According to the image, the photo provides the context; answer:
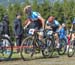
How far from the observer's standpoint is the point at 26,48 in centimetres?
1252

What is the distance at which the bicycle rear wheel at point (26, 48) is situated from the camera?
12.4 metres

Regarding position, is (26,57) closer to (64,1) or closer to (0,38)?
(0,38)

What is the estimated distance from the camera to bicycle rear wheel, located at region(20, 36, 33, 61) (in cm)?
1241

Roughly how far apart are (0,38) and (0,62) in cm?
68

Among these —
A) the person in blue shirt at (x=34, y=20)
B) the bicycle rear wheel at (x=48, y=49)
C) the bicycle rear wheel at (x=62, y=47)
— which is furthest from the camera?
the bicycle rear wheel at (x=62, y=47)

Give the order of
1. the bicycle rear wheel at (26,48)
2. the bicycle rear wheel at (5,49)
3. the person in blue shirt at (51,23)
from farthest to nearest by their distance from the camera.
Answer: the person in blue shirt at (51,23)
the bicycle rear wheel at (26,48)
the bicycle rear wheel at (5,49)

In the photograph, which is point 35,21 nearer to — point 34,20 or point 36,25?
point 34,20

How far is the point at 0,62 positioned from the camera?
466 inches

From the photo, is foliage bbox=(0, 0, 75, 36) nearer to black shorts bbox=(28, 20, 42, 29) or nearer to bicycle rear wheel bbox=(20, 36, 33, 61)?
black shorts bbox=(28, 20, 42, 29)

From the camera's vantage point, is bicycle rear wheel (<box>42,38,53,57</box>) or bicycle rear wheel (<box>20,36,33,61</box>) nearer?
bicycle rear wheel (<box>20,36,33,61</box>)

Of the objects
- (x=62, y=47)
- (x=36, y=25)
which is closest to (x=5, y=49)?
(x=36, y=25)

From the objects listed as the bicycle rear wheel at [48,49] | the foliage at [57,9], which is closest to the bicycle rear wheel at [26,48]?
the bicycle rear wheel at [48,49]

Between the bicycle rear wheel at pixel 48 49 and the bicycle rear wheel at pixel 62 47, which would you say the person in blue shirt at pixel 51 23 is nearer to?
the bicycle rear wheel at pixel 62 47

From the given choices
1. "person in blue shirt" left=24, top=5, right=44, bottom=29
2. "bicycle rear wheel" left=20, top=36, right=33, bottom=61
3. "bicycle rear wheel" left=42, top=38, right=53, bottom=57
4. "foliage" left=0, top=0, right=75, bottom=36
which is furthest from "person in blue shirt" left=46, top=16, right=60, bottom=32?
"foliage" left=0, top=0, right=75, bottom=36
